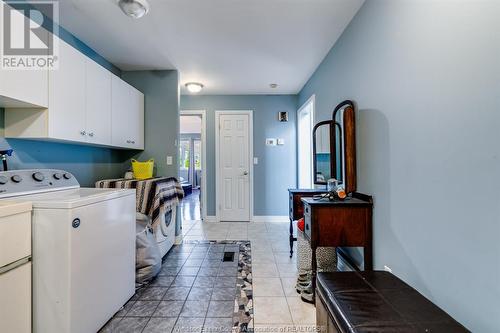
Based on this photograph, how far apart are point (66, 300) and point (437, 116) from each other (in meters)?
2.18

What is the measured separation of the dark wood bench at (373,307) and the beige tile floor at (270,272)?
44cm

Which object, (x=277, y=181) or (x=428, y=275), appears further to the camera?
(x=277, y=181)

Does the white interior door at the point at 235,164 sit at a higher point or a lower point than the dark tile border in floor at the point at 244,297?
higher

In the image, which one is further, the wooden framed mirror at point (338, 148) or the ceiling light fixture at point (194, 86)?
the ceiling light fixture at point (194, 86)

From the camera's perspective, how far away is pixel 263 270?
240 cm

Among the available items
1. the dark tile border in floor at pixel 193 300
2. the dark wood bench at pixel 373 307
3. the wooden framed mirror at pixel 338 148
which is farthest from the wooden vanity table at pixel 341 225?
the dark tile border in floor at pixel 193 300

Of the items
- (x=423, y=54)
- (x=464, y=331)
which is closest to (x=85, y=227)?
(x=464, y=331)

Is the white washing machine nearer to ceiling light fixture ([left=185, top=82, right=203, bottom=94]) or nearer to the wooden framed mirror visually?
the wooden framed mirror

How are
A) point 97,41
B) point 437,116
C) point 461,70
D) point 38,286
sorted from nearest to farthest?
1. point 461,70
2. point 437,116
3. point 38,286
4. point 97,41

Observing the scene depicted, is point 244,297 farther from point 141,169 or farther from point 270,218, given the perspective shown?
point 270,218

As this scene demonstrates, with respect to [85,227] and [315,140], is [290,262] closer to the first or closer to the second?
[315,140]

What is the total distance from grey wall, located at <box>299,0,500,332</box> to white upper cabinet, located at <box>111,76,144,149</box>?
2.44 metres

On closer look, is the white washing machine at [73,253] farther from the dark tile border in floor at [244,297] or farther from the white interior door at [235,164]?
the white interior door at [235,164]

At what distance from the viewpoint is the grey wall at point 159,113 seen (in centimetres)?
315
